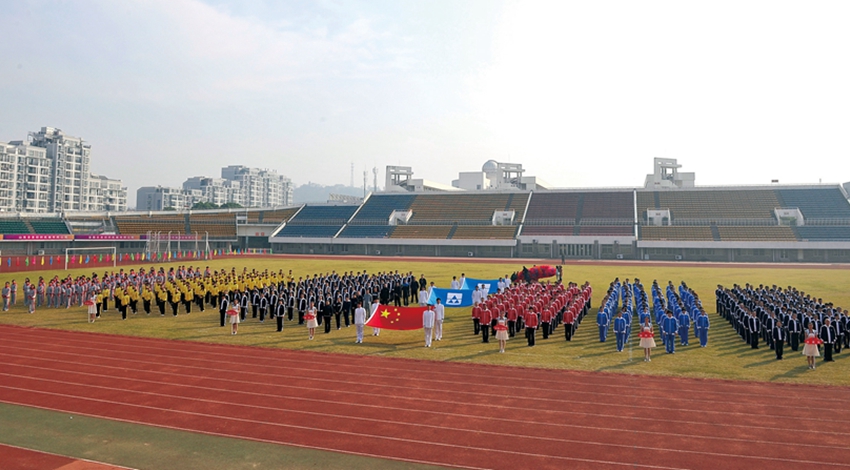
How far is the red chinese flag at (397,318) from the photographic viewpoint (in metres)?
17.1

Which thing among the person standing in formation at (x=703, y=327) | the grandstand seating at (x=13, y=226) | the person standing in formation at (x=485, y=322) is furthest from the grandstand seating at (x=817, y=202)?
the grandstand seating at (x=13, y=226)

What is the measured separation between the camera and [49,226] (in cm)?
6906

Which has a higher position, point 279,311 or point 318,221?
point 318,221

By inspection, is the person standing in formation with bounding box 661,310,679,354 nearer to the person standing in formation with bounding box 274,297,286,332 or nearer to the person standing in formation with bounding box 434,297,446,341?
the person standing in formation with bounding box 434,297,446,341

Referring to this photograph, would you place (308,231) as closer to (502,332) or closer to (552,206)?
(552,206)

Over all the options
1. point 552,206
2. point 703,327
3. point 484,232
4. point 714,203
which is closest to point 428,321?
point 703,327

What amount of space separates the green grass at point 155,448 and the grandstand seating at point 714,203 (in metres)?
64.3

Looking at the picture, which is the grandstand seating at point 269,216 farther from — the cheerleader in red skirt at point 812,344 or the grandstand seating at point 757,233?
the cheerleader in red skirt at point 812,344

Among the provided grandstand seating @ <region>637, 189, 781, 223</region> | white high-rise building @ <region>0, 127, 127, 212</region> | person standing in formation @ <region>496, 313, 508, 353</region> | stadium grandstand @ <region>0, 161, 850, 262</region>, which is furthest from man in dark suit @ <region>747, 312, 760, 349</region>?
white high-rise building @ <region>0, 127, 127, 212</region>

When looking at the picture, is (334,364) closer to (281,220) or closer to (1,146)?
(281,220)

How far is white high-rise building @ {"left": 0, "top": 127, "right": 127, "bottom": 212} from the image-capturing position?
10550 cm

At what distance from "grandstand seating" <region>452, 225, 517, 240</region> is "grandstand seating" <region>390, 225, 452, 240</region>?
1.75 m

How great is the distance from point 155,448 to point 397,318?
9.77 metres

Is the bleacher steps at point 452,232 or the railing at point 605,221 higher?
the railing at point 605,221
